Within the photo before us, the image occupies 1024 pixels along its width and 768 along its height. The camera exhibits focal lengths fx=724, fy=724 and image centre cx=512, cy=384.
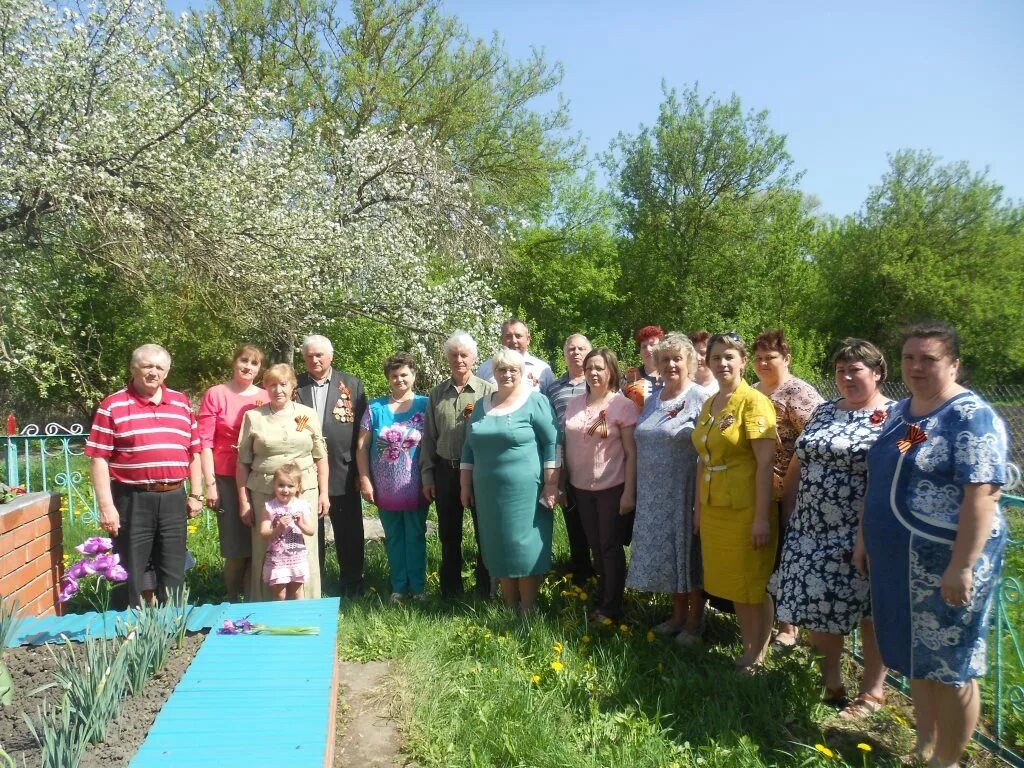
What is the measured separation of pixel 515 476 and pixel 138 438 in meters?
2.09

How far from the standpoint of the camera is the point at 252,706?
2.43 meters

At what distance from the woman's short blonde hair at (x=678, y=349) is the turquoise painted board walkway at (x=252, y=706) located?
2.18m

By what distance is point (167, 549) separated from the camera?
4094 millimetres

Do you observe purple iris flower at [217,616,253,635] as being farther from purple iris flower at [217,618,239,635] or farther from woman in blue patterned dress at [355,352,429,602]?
woman in blue patterned dress at [355,352,429,602]

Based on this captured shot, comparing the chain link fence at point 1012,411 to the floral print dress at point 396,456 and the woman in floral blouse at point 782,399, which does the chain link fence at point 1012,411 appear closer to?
the woman in floral blouse at point 782,399

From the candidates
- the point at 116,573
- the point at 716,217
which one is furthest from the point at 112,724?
the point at 716,217

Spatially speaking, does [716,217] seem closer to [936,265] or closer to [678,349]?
[936,265]

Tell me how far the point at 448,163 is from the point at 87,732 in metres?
13.9

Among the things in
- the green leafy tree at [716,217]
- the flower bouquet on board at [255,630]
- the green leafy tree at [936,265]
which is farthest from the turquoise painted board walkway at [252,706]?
the green leafy tree at [936,265]

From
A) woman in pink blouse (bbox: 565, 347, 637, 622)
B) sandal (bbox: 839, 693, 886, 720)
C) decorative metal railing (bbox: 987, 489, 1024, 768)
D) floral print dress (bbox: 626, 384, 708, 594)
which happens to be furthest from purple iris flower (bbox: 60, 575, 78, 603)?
decorative metal railing (bbox: 987, 489, 1024, 768)

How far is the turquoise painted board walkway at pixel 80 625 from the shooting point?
3041 mm

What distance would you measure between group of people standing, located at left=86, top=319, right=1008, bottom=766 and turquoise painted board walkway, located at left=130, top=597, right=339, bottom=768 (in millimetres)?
1202

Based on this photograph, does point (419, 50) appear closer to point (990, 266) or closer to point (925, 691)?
point (925, 691)

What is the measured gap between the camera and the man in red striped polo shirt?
12.8 ft
